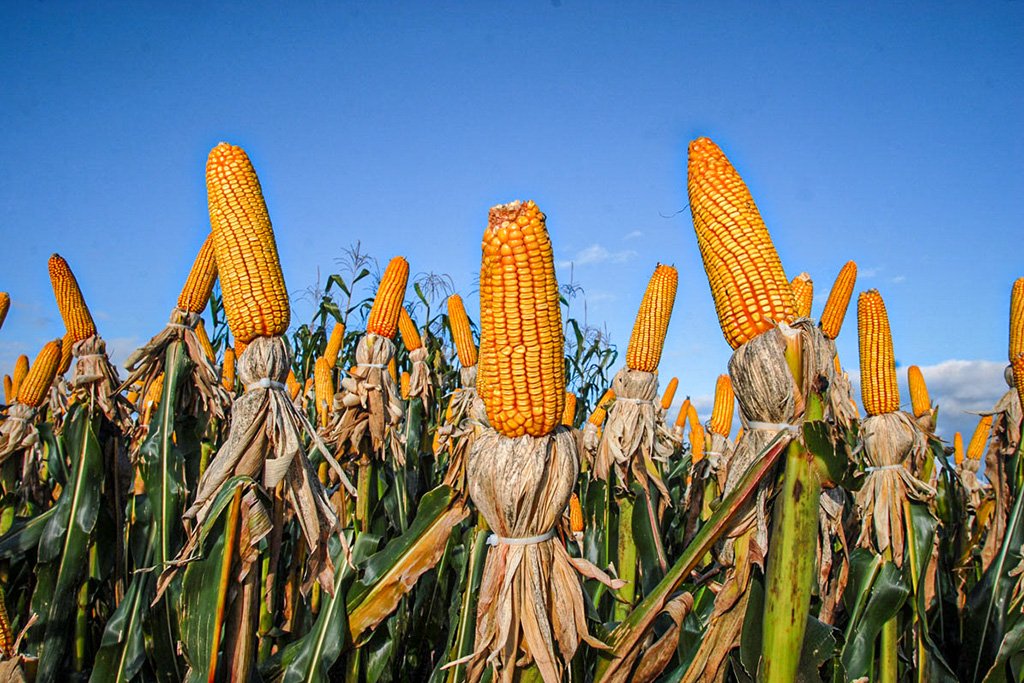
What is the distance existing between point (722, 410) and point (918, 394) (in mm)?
2578

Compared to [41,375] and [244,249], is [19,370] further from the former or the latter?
[244,249]

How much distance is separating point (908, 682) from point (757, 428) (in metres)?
3.36

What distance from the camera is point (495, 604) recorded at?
2449 millimetres

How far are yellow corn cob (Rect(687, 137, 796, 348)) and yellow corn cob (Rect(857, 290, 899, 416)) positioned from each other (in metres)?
2.74

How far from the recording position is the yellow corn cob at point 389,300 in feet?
21.5

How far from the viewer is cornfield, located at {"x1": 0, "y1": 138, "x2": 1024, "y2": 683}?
7.92ft

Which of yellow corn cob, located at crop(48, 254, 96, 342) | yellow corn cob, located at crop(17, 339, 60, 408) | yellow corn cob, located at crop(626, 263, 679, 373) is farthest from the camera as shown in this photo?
yellow corn cob, located at crop(17, 339, 60, 408)

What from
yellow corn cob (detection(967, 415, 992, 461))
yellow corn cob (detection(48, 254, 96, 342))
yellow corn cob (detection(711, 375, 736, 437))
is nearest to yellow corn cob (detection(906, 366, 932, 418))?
yellow corn cob (detection(711, 375, 736, 437))

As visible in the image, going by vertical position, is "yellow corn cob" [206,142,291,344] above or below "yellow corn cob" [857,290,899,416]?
above

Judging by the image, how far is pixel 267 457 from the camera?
3371 millimetres

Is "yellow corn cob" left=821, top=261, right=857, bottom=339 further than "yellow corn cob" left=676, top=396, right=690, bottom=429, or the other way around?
"yellow corn cob" left=676, top=396, right=690, bottom=429

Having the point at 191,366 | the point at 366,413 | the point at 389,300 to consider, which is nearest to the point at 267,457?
the point at 191,366

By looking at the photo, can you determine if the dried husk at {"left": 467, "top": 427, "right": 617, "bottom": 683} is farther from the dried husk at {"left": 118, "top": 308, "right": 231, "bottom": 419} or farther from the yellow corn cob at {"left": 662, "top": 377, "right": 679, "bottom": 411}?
the yellow corn cob at {"left": 662, "top": 377, "right": 679, "bottom": 411}

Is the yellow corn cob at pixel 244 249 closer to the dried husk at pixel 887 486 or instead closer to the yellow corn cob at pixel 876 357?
the dried husk at pixel 887 486
